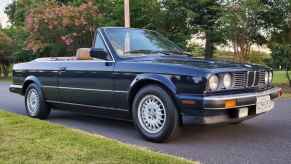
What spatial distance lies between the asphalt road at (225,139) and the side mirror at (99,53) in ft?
3.51

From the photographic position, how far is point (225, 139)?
5.23 meters

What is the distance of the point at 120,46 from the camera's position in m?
5.82

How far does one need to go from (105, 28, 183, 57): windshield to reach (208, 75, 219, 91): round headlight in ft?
4.63

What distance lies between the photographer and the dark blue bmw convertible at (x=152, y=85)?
4.67 meters

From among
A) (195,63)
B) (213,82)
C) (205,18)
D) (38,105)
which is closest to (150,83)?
(195,63)

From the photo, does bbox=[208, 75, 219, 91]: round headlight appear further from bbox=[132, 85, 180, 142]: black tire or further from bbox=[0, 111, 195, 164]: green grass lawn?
bbox=[0, 111, 195, 164]: green grass lawn

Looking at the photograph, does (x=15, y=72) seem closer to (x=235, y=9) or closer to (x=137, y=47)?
(x=137, y=47)

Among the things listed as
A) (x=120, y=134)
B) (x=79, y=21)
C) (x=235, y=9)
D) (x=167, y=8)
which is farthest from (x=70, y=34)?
(x=120, y=134)

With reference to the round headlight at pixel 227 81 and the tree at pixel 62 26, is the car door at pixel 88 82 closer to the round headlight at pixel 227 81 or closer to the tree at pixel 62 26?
the round headlight at pixel 227 81

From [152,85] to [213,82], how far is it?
0.83 meters

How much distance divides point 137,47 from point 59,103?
1746mm

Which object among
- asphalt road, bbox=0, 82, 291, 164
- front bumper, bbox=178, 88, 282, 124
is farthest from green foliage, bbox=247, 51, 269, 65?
front bumper, bbox=178, 88, 282, 124

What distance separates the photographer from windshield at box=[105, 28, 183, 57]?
19.0 ft

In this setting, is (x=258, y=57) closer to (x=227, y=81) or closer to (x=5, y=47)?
(x=227, y=81)
